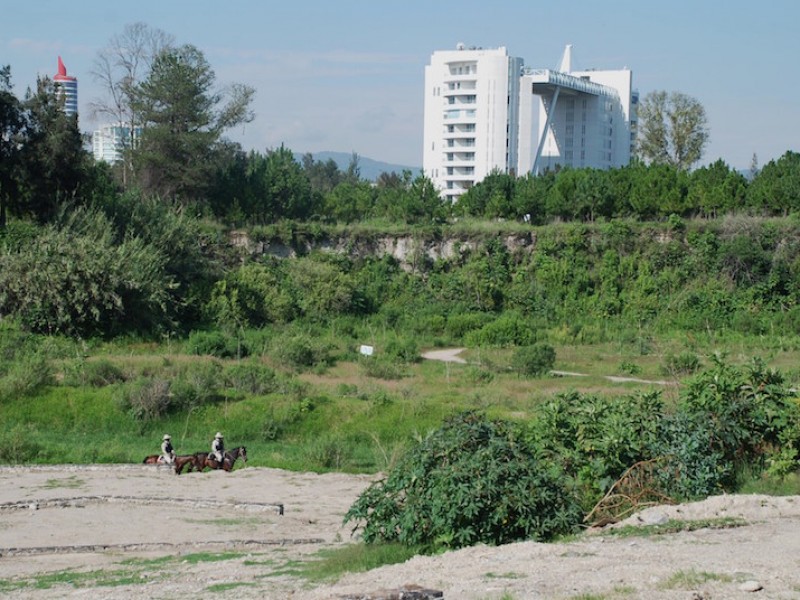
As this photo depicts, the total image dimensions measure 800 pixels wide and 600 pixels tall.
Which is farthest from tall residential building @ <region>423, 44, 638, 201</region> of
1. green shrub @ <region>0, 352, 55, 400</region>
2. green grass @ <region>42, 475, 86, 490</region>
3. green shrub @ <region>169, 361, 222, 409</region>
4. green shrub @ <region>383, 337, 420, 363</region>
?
green grass @ <region>42, 475, 86, 490</region>

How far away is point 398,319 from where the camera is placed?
4119cm

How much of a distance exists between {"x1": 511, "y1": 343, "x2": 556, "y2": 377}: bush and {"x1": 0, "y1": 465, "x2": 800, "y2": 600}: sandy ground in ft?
42.8

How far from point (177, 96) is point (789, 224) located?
1047 inches

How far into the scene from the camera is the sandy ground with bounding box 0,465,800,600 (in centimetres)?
904

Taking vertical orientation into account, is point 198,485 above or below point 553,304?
below

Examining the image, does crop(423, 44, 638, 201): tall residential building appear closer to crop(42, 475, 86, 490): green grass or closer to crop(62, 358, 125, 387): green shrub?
crop(62, 358, 125, 387): green shrub

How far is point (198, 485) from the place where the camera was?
18406mm

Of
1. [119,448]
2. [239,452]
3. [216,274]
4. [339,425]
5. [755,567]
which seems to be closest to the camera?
[755,567]

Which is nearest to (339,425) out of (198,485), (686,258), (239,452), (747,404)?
(239,452)

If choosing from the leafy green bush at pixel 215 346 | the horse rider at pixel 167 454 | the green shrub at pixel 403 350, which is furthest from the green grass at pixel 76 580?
the green shrub at pixel 403 350

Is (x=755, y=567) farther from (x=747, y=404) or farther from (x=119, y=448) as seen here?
(x=119, y=448)

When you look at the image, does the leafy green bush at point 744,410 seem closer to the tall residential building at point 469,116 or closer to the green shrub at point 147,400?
the green shrub at point 147,400

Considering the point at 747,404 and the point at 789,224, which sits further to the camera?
the point at 789,224

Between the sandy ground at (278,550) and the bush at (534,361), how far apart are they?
13.1m
